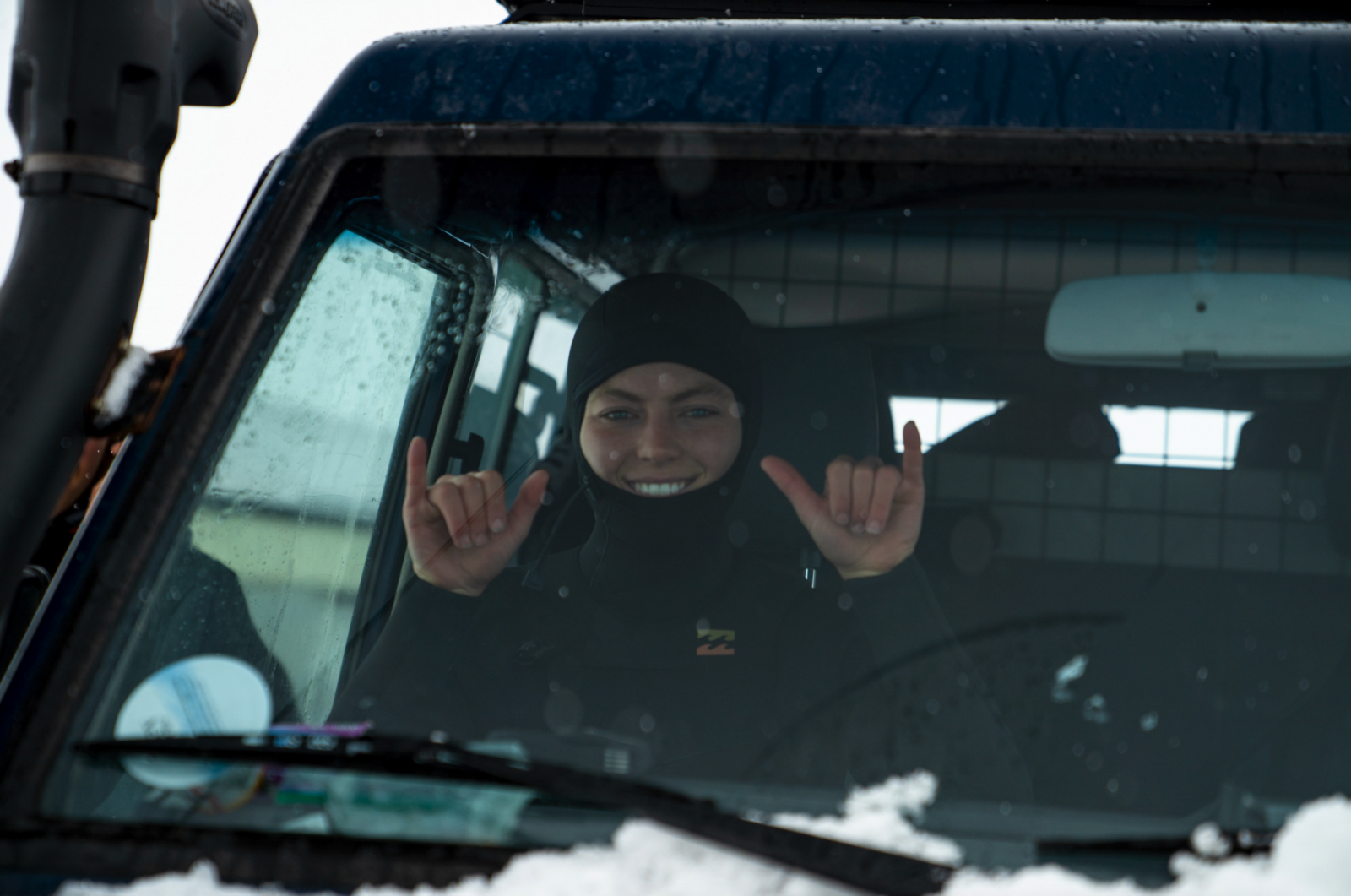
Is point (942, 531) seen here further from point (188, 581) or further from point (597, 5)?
point (597, 5)

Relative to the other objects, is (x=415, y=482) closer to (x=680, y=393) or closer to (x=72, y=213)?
(x=680, y=393)

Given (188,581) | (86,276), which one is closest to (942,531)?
(188,581)

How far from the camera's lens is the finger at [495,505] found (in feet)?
6.09

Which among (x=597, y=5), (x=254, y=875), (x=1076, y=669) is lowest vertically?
(x=254, y=875)

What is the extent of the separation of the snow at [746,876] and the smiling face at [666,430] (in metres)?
0.82

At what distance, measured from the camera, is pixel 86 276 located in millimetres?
1385

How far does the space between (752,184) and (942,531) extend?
55 centimetres

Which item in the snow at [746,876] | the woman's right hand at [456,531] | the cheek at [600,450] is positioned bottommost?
the snow at [746,876]

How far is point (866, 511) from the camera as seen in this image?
5.76 feet

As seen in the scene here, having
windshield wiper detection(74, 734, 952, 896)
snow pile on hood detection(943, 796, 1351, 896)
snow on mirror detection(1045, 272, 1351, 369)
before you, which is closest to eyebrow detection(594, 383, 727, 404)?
snow on mirror detection(1045, 272, 1351, 369)

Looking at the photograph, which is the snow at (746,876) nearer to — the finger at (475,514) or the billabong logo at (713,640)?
the billabong logo at (713,640)

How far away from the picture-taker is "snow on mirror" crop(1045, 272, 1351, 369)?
1.54 m

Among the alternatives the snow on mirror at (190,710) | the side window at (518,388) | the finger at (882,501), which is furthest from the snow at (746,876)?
the side window at (518,388)

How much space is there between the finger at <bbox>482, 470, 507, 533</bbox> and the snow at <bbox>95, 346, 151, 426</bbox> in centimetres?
57
